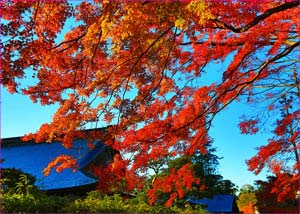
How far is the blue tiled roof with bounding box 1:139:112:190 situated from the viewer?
1332 cm

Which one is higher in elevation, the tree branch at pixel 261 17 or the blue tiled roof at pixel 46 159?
the tree branch at pixel 261 17

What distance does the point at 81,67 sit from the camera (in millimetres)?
8344

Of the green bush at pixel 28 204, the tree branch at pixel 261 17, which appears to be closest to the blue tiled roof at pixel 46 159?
the green bush at pixel 28 204

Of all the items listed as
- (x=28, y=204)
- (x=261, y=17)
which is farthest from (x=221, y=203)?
(x=261, y=17)

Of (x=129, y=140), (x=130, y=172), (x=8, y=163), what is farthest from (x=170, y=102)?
(x=8, y=163)

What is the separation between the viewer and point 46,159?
55.1 feet

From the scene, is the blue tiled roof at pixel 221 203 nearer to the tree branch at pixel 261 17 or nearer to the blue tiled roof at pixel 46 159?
the blue tiled roof at pixel 46 159

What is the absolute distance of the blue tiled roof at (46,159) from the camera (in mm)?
13320

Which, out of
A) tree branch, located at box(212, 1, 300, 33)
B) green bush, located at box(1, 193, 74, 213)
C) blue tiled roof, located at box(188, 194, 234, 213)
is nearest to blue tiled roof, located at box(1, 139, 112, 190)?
green bush, located at box(1, 193, 74, 213)

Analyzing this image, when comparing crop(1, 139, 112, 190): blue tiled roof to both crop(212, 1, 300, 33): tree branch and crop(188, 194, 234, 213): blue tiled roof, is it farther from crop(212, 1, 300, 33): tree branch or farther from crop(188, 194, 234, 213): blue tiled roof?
crop(188, 194, 234, 213): blue tiled roof

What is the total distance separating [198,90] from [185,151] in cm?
156

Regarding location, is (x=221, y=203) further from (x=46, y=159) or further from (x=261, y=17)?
(x=261, y=17)

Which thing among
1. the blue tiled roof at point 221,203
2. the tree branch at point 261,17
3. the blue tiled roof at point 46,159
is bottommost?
the blue tiled roof at point 221,203

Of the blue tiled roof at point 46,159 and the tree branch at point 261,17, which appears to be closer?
the tree branch at point 261,17
